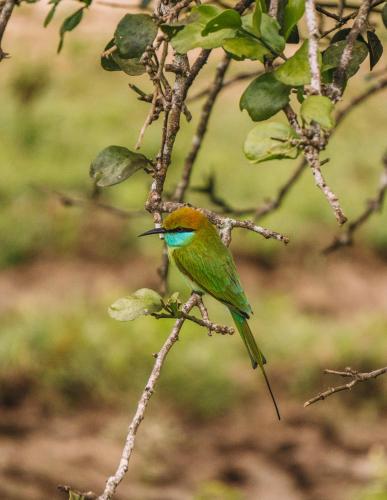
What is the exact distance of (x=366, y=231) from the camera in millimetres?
5629

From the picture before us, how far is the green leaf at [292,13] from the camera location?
86 cm

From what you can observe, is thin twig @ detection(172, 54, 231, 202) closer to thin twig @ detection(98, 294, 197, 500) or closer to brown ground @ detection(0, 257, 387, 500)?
thin twig @ detection(98, 294, 197, 500)

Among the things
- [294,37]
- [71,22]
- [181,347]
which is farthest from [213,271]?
[181,347]

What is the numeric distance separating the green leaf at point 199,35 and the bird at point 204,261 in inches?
24.7

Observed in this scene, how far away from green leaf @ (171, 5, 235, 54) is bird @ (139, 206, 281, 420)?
627 millimetres

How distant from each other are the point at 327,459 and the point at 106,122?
146 inches

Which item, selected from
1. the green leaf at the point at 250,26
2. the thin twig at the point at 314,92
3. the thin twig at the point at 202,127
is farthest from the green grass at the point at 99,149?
the thin twig at the point at 314,92

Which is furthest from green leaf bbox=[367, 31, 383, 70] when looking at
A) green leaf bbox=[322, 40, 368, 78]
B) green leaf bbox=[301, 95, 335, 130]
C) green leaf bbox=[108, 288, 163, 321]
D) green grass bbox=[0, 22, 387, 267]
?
green grass bbox=[0, 22, 387, 267]

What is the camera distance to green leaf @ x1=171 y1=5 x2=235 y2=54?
0.87 meters

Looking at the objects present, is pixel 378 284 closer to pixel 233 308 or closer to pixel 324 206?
pixel 324 206

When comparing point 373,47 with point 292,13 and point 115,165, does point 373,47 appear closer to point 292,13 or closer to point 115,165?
point 292,13

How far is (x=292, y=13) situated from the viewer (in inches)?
34.3

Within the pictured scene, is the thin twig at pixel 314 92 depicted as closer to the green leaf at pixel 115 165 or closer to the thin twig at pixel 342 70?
the thin twig at pixel 342 70

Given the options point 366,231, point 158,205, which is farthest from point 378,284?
point 158,205
